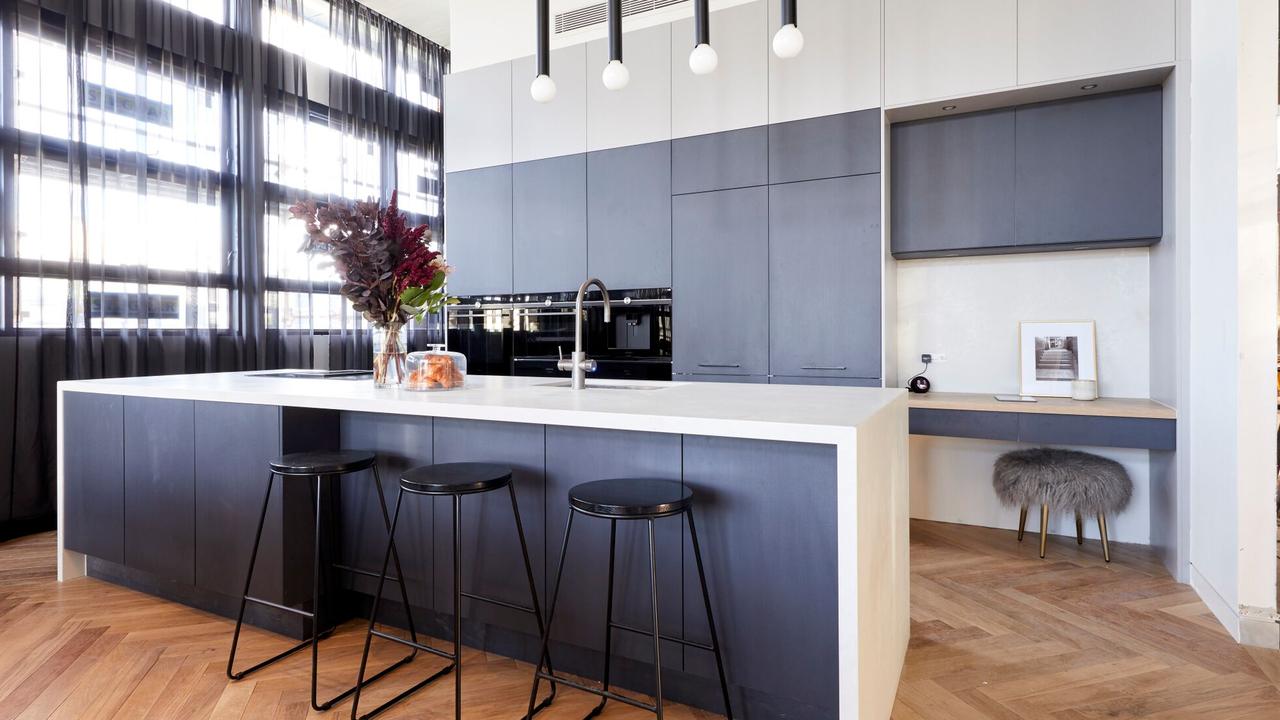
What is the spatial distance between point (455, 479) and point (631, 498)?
20.0 inches

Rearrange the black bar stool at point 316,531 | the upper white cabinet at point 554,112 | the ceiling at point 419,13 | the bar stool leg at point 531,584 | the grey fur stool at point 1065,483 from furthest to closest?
1. the ceiling at point 419,13
2. the upper white cabinet at point 554,112
3. the grey fur stool at point 1065,483
4. the black bar stool at point 316,531
5. the bar stool leg at point 531,584

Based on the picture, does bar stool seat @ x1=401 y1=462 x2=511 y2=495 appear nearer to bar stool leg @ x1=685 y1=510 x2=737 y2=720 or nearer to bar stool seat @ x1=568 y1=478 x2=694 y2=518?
bar stool seat @ x1=568 y1=478 x2=694 y2=518

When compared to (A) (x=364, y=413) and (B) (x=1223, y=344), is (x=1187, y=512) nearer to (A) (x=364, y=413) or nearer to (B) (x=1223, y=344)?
(B) (x=1223, y=344)

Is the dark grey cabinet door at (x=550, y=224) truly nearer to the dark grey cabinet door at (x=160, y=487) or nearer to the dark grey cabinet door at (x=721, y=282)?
the dark grey cabinet door at (x=721, y=282)

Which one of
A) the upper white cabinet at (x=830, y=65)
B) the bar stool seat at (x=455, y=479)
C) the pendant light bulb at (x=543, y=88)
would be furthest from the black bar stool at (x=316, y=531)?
the upper white cabinet at (x=830, y=65)

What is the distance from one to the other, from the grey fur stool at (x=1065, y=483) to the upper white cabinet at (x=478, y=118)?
333cm

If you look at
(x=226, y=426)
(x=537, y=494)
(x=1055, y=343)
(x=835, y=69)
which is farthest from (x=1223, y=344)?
(x=226, y=426)

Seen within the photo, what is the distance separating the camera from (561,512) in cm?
196

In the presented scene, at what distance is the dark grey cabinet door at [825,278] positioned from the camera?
334 centimetres

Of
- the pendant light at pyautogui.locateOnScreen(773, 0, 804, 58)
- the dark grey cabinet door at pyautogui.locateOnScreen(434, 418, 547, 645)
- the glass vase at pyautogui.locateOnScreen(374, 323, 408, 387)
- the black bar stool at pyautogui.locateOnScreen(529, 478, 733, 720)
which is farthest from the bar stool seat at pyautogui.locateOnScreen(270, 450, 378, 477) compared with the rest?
the pendant light at pyautogui.locateOnScreen(773, 0, 804, 58)

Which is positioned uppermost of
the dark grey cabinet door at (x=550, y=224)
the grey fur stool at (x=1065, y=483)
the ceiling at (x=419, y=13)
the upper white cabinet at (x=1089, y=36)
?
the ceiling at (x=419, y=13)

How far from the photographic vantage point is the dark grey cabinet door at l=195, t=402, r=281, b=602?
225 cm

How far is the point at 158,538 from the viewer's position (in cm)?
253

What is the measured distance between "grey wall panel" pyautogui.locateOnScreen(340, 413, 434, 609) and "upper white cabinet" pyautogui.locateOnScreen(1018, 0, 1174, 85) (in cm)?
301
